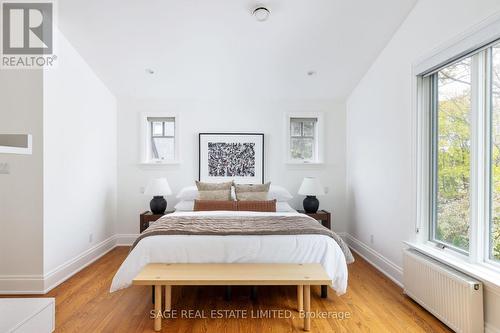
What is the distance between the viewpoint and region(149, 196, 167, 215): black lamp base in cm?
409

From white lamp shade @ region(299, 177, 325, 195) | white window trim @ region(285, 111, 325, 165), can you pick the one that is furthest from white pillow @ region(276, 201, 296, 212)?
white window trim @ region(285, 111, 325, 165)

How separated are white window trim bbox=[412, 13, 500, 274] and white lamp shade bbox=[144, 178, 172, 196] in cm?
310

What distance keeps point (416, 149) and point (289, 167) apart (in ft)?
6.81

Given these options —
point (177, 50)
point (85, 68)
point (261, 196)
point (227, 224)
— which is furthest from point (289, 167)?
point (85, 68)

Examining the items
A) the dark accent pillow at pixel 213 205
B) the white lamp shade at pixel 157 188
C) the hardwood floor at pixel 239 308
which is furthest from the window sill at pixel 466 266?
the white lamp shade at pixel 157 188

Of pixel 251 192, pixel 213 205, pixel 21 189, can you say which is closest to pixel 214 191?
pixel 213 205

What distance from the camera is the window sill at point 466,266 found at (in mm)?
1921

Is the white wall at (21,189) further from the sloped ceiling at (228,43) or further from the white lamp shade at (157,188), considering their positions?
the white lamp shade at (157,188)

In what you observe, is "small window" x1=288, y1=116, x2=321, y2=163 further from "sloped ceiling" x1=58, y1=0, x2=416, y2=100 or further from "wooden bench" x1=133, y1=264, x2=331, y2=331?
"wooden bench" x1=133, y1=264, x2=331, y2=331

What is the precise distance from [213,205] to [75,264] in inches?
68.5

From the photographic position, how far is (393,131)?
124 inches

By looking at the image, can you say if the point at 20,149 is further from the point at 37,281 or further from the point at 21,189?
the point at 37,281

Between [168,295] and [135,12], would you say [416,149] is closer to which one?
[168,295]

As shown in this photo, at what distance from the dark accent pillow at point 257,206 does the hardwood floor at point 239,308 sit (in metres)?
1.09
